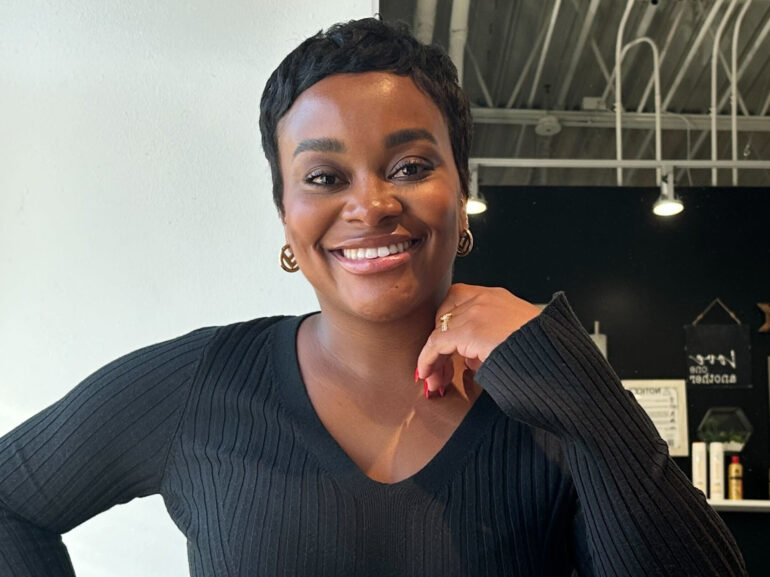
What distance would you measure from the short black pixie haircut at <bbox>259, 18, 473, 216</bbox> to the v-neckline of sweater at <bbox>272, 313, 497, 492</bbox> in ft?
0.78

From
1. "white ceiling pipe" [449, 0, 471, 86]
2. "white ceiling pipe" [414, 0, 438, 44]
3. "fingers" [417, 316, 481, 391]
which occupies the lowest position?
"fingers" [417, 316, 481, 391]

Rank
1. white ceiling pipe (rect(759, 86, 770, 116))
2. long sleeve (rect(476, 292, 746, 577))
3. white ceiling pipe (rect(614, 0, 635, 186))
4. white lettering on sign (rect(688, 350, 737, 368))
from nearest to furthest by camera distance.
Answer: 1. long sleeve (rect(476, 292, 746, 577))
2. white ceiling pipe (rect(614, 0, 635, 186))
3. white lettering on sign (rect(688, 350, 737, 368))
4. white ceiling pipe (rect(759, 86, 770, 116))

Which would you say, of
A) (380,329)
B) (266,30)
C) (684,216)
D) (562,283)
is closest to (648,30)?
(684,216)

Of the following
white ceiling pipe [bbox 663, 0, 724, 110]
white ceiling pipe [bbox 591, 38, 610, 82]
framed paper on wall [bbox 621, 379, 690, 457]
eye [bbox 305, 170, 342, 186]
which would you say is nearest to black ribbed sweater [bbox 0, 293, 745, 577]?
eye [bbox 305, 170, 342, 186]

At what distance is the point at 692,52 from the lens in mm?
4031

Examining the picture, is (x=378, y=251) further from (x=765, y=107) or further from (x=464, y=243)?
(x=765, y=107)

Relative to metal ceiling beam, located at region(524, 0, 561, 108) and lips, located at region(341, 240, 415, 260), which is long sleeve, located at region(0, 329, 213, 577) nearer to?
lips, located at region(341, 240, 415, 260)

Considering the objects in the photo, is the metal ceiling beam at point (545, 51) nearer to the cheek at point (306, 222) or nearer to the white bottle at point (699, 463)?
the white bottle at point (699, 463)

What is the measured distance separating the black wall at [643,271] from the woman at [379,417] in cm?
260

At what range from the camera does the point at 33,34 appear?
1608 mm

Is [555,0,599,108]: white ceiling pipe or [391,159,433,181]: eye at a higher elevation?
[555,0,599,108]: white ceiling pipe

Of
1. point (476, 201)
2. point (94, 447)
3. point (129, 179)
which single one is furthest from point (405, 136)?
point (476, 201)

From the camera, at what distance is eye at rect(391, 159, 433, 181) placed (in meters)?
0.96

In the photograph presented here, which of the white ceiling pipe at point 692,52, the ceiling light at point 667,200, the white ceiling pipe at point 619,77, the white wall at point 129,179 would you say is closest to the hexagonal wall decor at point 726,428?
the ceiling light at point 667,200
